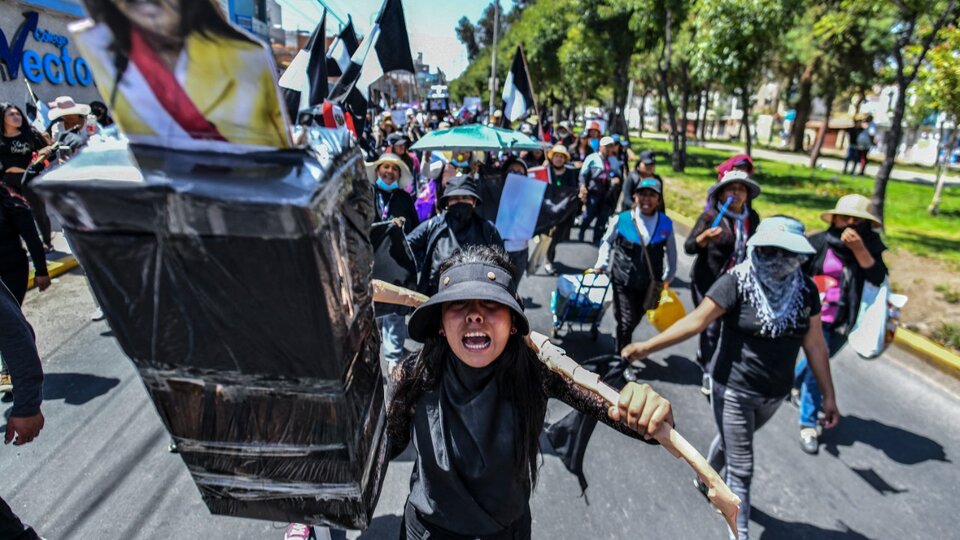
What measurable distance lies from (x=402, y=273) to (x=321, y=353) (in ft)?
5.03

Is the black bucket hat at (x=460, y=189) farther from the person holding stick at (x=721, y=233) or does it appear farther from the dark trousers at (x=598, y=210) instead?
the dark trousers at (x=598, y=210)

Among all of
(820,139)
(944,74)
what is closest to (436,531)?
(944,74)

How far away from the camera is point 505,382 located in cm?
163

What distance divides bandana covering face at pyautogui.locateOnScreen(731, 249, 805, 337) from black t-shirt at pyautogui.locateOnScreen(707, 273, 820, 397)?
0.10 ft

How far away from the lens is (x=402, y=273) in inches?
97.7

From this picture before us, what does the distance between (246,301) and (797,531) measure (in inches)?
136

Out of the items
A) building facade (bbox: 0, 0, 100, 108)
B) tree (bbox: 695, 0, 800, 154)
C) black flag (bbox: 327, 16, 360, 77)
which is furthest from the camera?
building facade (bbox: 0, 0, 100, 108)

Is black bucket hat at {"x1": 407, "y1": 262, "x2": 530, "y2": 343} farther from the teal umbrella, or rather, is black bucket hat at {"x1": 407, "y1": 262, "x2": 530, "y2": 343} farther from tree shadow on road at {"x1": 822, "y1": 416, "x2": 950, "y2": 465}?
the teal umbrella

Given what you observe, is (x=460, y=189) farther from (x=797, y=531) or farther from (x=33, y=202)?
(x=33, y=202)

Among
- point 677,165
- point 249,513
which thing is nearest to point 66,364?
point 249,513

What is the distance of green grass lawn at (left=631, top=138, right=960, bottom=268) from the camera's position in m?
9.38

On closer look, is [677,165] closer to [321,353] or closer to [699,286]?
[699,286]

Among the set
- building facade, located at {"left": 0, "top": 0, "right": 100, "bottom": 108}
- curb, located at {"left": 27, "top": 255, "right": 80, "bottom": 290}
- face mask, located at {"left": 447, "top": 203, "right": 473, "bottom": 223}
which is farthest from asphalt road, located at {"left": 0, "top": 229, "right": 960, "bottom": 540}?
building facade, located at {"left": 0, "top": 0, "right": 100, "bottom": 108}

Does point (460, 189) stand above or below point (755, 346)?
above
